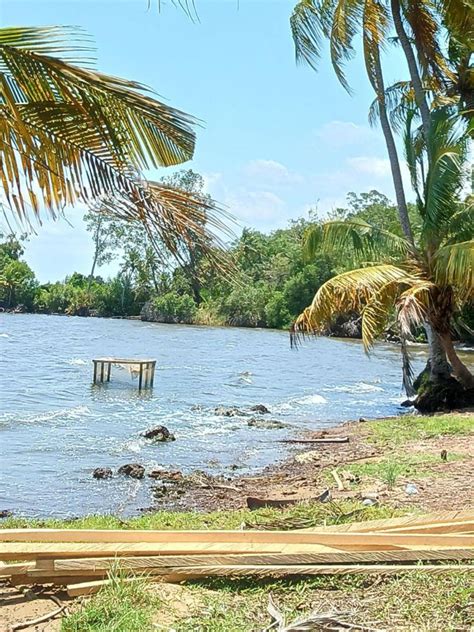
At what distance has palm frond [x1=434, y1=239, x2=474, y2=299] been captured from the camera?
43.0 feet

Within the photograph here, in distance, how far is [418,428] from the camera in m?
12.4

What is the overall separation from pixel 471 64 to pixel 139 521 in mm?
15728

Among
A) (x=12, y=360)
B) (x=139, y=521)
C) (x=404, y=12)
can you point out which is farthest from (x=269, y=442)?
(x=12, y=360)

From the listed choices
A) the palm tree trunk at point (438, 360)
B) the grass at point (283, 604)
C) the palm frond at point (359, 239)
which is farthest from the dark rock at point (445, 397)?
the grass at point (283, 604)

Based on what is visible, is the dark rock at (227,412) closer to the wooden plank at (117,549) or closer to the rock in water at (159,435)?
the rock in water at (159,435)

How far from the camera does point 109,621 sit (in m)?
3.35

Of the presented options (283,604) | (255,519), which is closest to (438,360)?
(255,519)

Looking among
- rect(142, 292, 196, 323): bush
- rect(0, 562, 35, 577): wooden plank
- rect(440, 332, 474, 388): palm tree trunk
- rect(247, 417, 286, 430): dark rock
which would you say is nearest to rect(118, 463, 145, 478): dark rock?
rect(247, 417, 286, 430): dark rock

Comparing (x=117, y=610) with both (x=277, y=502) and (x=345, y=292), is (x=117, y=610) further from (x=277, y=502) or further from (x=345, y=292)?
(x=345, y=292)

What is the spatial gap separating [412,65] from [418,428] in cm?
904

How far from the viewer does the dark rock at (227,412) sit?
16875mm

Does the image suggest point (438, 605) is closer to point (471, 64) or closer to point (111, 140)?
point (111, 140)

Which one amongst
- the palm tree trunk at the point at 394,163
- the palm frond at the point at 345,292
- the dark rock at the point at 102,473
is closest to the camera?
the dark rock at the point at 102,473

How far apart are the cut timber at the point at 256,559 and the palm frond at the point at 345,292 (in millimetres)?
10370
